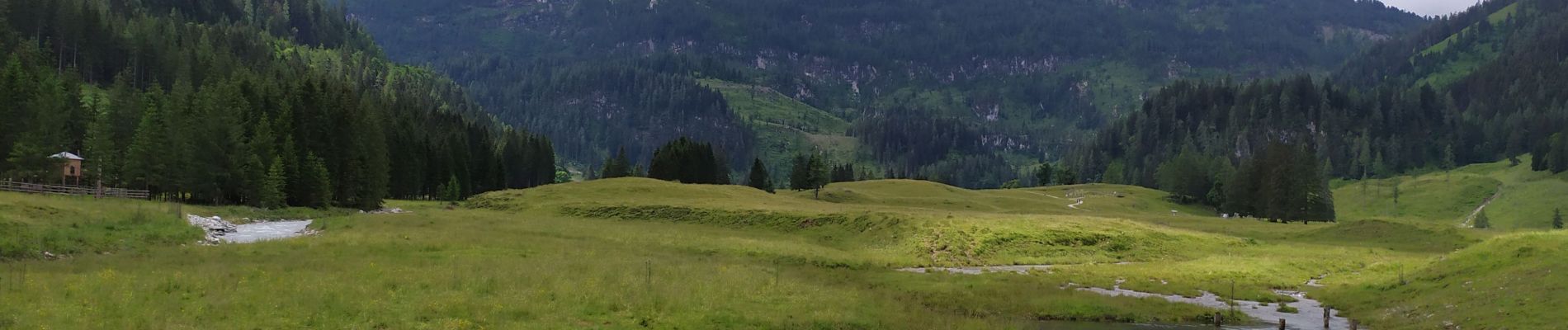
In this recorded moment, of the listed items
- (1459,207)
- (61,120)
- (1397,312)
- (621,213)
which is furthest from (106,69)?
(1459,207)

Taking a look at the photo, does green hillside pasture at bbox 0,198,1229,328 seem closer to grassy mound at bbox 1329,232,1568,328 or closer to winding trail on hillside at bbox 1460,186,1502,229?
grassy mound at bbox 1329,232,1568,328

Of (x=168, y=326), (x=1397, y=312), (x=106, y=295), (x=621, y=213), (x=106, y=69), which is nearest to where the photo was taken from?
(x=168, y=326)

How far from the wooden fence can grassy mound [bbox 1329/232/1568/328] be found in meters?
88.1

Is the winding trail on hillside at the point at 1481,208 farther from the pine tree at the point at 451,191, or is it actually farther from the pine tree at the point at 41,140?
the pine tree at the point at 41,140

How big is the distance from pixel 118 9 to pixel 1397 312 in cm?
23764

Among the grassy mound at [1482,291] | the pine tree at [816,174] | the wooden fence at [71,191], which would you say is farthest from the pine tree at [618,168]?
the grassy mound at [1482,291]

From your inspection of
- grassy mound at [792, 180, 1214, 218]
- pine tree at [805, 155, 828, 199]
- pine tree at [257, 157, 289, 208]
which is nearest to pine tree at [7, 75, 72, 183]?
pine tree at [257, 157, 289, 208]

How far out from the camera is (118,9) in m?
198

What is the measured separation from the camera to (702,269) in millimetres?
44500

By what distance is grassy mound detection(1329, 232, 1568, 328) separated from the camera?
33562mm

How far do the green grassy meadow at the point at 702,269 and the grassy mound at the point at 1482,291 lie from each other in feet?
0.60

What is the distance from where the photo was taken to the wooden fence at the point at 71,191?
2857 inches

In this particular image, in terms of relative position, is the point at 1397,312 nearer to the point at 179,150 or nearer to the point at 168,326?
the point at 168,326

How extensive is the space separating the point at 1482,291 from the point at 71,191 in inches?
3892
